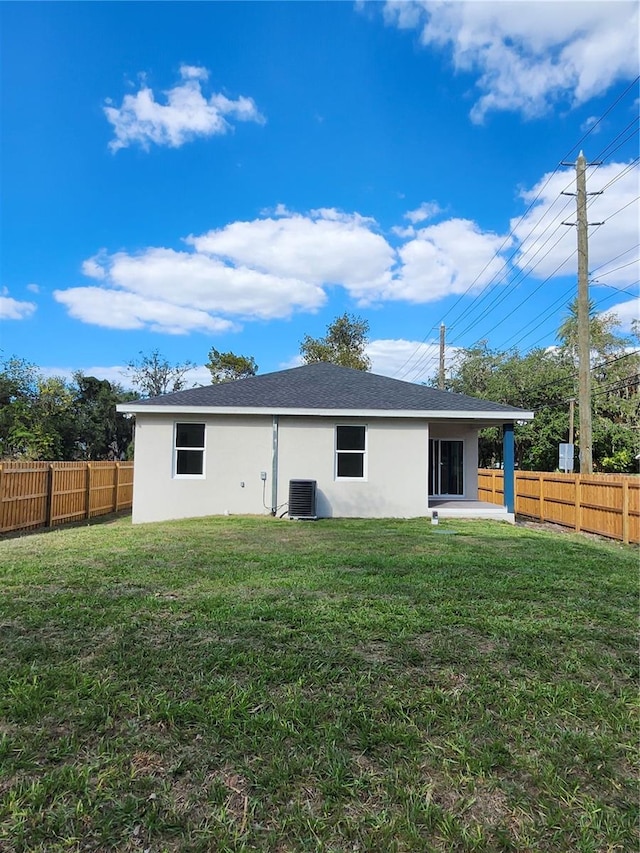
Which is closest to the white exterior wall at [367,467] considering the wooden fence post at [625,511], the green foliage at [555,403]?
the wooden fence post at [625,511]

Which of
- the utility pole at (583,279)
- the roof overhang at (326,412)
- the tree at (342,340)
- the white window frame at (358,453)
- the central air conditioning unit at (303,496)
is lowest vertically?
the central air conditioning unit at (303,496)

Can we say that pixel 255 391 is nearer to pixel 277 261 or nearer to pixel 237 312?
pixel 277 261

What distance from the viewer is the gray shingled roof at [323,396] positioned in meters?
12.0

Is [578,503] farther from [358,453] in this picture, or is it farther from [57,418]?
[57,418]

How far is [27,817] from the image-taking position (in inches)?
74.2

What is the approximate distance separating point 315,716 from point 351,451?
32.1 ft

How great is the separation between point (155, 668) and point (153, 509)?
369 inches

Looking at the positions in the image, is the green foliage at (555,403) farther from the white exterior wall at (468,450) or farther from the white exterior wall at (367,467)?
the white exterior wall at (367,467)

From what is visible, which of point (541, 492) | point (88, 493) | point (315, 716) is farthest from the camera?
point (88, 493)

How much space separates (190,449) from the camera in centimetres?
1207

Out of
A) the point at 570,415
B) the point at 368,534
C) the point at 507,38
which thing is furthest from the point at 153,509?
the point at 570,415

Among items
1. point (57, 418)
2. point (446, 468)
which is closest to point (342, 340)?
point (57, 418)

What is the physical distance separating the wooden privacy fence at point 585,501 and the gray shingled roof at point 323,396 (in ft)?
7.45

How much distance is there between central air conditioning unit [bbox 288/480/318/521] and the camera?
11.3 meters
